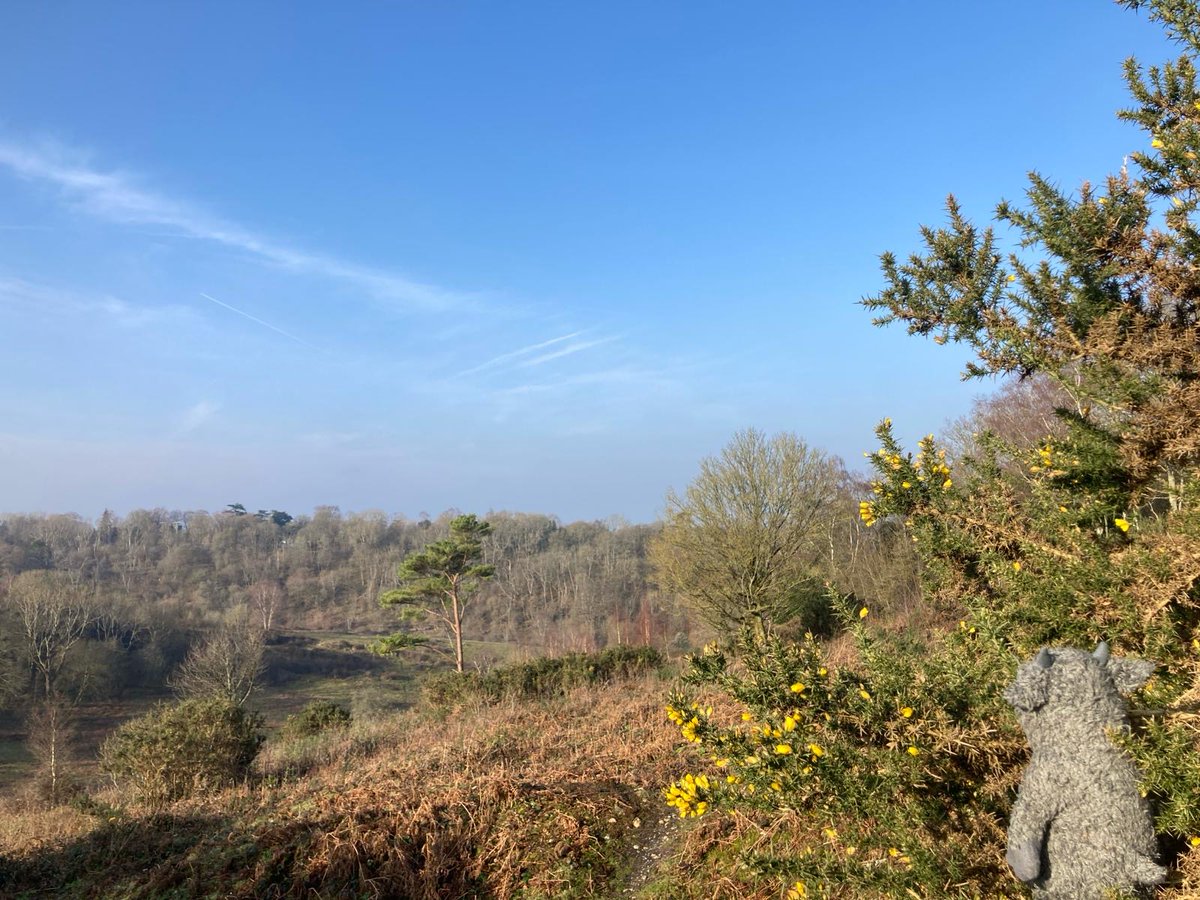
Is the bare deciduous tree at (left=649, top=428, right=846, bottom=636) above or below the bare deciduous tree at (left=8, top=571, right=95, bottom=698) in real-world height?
above

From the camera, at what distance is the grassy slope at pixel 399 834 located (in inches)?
201

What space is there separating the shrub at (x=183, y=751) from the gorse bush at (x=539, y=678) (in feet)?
21.5

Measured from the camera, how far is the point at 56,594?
40312 mm

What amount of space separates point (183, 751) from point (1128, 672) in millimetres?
10270

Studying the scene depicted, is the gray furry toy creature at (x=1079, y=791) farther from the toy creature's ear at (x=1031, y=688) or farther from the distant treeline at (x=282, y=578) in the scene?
the distant treeline at (x=282, y=578)

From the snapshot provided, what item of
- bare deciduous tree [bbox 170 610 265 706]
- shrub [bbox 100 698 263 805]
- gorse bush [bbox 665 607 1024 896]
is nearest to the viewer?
gorse bush [bbox 665 607 1024 896]

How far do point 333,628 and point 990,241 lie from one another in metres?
80.5

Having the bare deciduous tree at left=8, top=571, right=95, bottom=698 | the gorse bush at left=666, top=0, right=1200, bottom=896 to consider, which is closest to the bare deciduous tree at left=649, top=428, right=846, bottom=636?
the gorse bush at left=666, top=0, right=1200, bottom=896

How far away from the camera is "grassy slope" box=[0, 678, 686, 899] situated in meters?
5.09

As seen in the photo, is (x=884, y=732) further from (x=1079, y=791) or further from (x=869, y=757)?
(x=1079, y=791)

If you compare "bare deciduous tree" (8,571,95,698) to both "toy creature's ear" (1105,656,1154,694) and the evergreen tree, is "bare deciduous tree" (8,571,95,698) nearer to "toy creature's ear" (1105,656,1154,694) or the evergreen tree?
the evergreen tree

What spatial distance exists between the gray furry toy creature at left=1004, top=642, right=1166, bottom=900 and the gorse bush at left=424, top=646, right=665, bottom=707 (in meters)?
13.5

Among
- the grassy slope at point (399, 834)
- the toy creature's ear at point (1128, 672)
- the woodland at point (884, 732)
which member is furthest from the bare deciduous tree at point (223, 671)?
the toy creature's ear at point (1128, 672)

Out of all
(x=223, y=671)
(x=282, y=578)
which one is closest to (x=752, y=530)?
(x=223, y=671)
